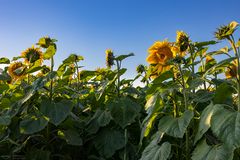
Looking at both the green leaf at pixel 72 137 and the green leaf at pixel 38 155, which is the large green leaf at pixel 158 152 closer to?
the green leaf at pixel 72 137

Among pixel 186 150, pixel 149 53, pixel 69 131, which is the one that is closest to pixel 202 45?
pixel 149 53

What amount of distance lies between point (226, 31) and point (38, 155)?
1111mm

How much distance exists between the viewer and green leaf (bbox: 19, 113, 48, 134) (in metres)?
1.97

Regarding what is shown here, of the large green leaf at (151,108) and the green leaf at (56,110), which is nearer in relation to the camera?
the large green leaf at (151,108)

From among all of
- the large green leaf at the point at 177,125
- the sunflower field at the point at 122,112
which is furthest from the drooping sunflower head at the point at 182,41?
the large green leaf at the point at 177,125

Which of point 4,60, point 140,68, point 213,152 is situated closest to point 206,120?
point 213,152

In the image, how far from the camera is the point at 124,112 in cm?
205

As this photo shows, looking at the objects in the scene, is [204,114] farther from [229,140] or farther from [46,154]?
[46,154]

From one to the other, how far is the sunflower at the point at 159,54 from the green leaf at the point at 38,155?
2.36 ft

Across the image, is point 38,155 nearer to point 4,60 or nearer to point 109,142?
point 109,142

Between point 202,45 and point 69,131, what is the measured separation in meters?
0.81

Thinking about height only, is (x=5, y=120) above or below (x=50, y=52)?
below

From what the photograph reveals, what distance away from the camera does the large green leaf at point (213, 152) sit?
1348 mm

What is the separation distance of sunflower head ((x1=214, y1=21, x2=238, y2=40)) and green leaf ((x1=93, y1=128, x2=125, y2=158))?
0.77 meters
